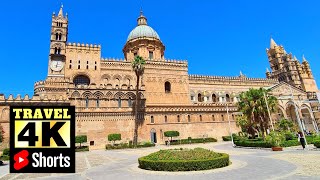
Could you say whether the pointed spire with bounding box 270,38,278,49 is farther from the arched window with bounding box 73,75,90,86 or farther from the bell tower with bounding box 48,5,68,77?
the bell tower with bounding box 48,5,68,77

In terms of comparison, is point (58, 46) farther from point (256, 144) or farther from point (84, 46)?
point (256, 144)

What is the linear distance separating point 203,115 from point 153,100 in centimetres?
1089

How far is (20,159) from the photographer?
13.4ft

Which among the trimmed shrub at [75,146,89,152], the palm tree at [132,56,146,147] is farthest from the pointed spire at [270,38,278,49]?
the trimmed shrub at [75,146,89,152]

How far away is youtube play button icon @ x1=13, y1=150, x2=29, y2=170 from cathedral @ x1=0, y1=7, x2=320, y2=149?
35.1m

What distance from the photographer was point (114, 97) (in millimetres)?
41344

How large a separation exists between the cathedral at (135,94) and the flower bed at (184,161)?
23.0 metres

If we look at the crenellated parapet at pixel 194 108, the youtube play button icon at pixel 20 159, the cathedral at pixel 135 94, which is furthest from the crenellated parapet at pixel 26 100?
the youtube play button icon at pixel 20 159

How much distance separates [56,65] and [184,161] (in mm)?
37652

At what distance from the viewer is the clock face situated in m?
43.0

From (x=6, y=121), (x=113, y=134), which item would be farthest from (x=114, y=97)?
(x=6, y=121)

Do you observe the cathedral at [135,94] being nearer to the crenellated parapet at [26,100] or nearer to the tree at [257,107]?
the crenellated parapet at [26,100]

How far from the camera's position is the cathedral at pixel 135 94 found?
39.0 metres

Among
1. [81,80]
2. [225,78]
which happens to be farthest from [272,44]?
[81,80]
